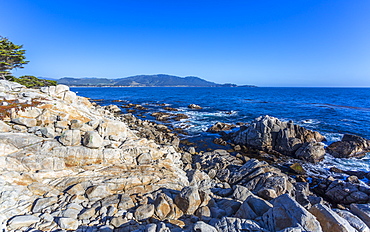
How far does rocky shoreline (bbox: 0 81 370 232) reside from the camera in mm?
6990

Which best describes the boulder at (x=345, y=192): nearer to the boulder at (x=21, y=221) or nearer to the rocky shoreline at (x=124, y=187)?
the rocky shoreline at (x=124, y=187)

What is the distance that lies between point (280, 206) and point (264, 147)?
61.3 feet

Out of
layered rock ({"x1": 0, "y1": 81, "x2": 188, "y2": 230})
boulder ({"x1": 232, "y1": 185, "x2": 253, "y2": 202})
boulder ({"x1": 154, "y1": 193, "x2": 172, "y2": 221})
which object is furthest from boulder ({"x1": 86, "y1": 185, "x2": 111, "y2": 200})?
boulder ({"x1": 232, "y1": 185, "x2": 253, "y2": 202})

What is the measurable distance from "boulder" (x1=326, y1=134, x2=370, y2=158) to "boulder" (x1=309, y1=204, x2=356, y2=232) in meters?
20.0

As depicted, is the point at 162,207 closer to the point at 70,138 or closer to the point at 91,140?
the point at 91,140

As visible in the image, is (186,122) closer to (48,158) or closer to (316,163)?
(316,163)

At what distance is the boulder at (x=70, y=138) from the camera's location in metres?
11.6

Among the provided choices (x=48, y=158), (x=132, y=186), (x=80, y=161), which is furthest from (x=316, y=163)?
(x=48, y=158)

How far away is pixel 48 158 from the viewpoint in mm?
10500

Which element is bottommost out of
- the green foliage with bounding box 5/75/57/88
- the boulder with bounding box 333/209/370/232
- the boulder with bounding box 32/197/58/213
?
the boulder with bounding box 32/197/58/213

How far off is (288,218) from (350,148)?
74.9ft

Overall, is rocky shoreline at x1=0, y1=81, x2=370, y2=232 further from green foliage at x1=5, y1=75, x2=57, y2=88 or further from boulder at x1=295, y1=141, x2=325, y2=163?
green foliage at x1=5, y1=75, x2=57, y2=88

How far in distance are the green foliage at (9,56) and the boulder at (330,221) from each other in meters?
44.5

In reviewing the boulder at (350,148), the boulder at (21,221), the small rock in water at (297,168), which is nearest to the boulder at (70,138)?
the boulder at (21,221)
